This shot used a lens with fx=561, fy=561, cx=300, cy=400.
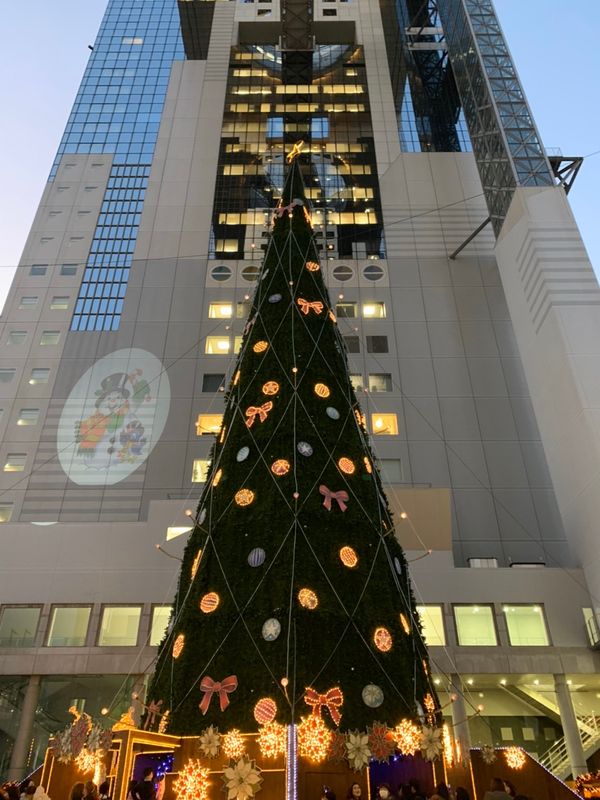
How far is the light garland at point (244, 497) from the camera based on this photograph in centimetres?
802

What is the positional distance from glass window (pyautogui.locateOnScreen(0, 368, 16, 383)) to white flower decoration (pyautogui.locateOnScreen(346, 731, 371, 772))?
28653mm

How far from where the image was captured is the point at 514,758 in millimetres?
10320

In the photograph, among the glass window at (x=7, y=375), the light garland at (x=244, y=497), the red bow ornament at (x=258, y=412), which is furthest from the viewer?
the glass window at (x=7, y=375)

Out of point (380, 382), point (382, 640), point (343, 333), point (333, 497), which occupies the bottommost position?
point (382, 640)

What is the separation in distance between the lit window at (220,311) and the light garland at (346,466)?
2389cm

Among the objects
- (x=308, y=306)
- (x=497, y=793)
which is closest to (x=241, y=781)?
(x=497, y=793)

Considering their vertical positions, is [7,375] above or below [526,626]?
above

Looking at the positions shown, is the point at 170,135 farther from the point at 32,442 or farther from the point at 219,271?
the point at 32,442

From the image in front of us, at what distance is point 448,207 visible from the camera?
35.5 meters

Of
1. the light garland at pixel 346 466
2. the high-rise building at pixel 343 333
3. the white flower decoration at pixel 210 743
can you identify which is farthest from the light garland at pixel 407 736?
the high-rise building at pixel 343 333

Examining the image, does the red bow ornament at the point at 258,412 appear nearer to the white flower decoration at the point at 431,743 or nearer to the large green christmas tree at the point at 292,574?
the large green christmas tree at the point at 292,574

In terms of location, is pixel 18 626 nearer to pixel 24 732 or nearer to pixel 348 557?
pixel 24 732

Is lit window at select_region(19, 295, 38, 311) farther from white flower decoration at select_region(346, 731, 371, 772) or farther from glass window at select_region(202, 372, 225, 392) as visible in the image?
white flower decoration at select_region(346, 731, 371, 772)

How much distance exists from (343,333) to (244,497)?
23.0 m
